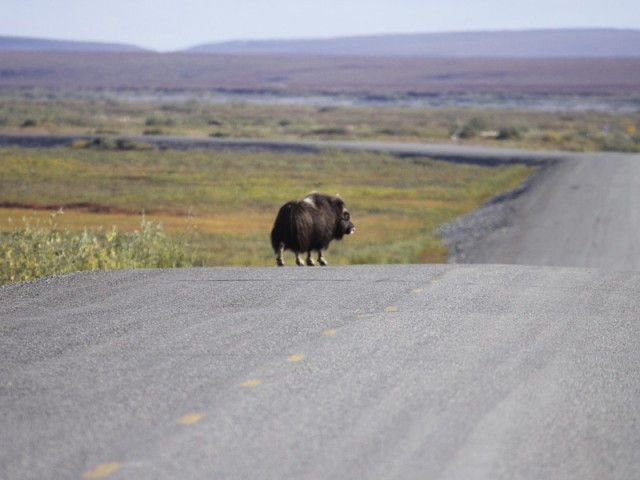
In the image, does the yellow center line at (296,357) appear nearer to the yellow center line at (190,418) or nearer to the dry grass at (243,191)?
the yellow center line at (190,418)

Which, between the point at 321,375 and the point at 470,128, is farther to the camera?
the point at 470,128

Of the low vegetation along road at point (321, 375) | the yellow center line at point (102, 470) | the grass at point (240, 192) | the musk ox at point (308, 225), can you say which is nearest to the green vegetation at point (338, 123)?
→ the grass at point (240, 192)

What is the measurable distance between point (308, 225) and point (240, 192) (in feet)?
93.7

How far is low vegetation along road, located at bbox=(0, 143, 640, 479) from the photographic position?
620 cm

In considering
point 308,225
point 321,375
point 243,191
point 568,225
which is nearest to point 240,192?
point 243,191

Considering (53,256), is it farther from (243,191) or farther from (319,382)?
(243,191)

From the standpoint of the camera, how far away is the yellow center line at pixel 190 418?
22.1ft

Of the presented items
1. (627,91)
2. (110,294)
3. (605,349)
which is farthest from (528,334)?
(627,91)

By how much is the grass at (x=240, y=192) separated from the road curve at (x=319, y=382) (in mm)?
9670

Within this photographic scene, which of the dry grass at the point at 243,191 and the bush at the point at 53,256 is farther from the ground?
the bush at the point at 53,256

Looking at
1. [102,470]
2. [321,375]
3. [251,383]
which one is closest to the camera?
[102,470]

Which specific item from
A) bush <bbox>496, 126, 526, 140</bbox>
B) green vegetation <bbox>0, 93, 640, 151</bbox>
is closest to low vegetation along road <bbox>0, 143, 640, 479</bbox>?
green vegetation <bbox>0, 93, 640, 151</bbox>

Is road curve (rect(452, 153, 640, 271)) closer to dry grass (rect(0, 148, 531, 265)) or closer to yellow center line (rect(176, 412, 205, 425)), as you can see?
dry grass (rect(0, 148, 531, 265))

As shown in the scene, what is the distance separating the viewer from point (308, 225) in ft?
54.7
